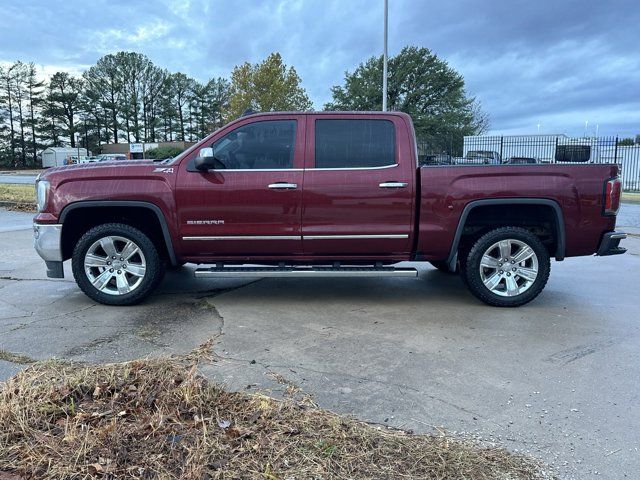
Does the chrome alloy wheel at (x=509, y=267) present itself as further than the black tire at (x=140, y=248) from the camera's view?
Yes

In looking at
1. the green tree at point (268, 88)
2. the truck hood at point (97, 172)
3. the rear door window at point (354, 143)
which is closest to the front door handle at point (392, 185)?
the rear door window at point (354, 143)

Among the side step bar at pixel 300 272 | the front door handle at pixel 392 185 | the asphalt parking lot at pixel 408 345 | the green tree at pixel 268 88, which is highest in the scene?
the green tree at pixel 268 88

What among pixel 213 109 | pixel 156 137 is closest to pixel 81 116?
pixel 156 137

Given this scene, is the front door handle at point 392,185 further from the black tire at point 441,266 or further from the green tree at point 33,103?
the green tree at point 33,103

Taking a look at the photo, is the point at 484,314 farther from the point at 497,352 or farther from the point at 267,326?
the point at 267,326

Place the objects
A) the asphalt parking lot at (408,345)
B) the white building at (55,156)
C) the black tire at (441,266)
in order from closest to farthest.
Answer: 1. the asphalt parking lot at (408,345)
2. the black tire at (441,266)
3. the white building at (55,156)

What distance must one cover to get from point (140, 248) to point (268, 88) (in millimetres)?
35237

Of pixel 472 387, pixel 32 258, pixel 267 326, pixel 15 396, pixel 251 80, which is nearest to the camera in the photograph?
pixel 15 396

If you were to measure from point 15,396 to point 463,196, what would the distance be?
4.14 metres

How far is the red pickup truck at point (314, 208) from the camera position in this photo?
510 cm

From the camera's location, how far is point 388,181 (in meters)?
5.12

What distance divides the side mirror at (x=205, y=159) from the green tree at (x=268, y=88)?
33992 millimetres

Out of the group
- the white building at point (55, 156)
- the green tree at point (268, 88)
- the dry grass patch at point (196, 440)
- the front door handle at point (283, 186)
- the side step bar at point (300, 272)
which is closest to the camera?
the dry grass patch at point (196, 440)

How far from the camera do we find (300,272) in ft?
17.0
